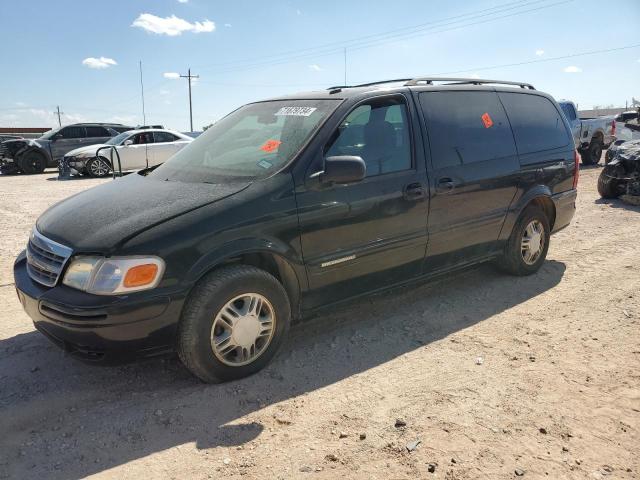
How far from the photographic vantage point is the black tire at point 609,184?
9266mm

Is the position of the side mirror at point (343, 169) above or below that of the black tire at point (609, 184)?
above

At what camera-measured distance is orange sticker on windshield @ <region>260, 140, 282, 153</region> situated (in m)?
3.62

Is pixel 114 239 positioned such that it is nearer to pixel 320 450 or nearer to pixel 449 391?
pixel 320 450

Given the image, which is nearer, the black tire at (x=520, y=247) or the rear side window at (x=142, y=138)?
the black tire at (x=520, y=247)

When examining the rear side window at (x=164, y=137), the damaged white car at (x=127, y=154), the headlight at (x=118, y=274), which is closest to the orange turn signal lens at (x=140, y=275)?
the headlight at (x=118, y=274)

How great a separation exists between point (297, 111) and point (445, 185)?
4.26 ft

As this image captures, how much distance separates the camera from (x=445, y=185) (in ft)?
13.5

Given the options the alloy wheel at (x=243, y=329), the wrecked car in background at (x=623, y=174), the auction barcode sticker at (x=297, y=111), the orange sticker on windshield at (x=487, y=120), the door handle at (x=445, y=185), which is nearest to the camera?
the alloy wheel at (x=243, y=329)

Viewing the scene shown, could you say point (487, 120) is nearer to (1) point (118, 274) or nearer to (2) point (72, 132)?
(1) point (118, 274)

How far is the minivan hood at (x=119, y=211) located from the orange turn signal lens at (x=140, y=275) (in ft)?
0.58

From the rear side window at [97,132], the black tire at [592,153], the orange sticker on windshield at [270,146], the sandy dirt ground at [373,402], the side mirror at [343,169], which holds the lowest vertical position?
the sandy dirt ground at [373,402]

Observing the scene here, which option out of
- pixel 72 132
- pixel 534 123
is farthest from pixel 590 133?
pixel 72 132

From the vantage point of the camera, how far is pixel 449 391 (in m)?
3.11

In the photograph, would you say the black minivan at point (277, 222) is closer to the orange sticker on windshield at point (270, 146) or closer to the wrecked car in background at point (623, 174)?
the orange sticker on windshield at point (270, 146)
